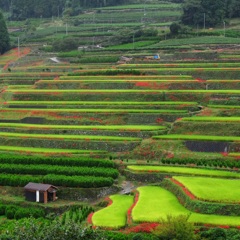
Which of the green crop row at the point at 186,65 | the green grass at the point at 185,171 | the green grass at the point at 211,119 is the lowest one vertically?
the green grass at the point at 185,171

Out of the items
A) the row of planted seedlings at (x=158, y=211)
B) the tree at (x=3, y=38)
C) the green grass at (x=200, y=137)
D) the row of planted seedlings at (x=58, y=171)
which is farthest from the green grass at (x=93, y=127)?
the tree at (x=3, y=38)

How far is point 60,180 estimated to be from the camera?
1837 inches

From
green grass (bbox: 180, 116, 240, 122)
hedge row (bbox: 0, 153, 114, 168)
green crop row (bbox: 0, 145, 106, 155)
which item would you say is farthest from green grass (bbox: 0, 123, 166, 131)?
hedge row (bbox: 0, 153, 114, 168)

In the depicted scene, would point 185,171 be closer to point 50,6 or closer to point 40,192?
point 40,192

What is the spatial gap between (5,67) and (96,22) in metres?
30.4

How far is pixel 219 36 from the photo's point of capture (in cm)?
8794

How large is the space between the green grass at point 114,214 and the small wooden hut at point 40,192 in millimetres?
4937

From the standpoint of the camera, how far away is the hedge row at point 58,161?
49.8 m

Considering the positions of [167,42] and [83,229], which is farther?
[167,42]

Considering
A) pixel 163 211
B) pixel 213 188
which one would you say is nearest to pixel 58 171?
pixel 163 211

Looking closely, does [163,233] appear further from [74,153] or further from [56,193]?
[74,153]

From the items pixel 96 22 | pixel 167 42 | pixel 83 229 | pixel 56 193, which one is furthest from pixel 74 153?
pixel 96 22

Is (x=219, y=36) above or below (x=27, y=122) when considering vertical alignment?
above

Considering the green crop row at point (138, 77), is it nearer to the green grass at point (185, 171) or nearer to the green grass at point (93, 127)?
the green grass at point (93, 127)
